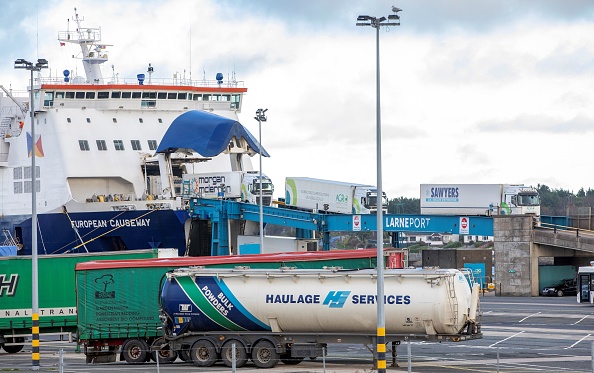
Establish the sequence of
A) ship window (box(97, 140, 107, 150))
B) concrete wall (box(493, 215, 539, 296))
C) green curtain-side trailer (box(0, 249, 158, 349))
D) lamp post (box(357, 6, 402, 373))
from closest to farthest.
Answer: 1. lamp post (box(357, 6, 402, 373))
2. green curtain-side trailer (box(0, 249, 158, 349))
3. concrete wall (box(493, 215, 539, 296))
4. ship window (box(97, 140, 107, 150))

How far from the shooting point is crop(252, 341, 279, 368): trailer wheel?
106 feet

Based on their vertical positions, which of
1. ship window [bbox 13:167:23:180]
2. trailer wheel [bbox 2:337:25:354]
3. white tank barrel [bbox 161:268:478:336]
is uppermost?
ship window [bbox 13:167:23:180]

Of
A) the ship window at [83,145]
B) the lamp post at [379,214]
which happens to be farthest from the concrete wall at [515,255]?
the lamp post at [379,214]

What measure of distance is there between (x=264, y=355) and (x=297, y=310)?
174cm

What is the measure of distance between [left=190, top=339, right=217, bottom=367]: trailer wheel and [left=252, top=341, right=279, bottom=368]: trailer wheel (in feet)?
4.51

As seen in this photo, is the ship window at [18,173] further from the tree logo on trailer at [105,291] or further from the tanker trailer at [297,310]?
the tanker trailer at [297,310]

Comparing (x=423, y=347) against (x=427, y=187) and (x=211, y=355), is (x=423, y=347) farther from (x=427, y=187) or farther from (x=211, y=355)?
(x=427, y=187)

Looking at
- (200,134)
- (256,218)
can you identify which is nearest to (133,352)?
(200,134)

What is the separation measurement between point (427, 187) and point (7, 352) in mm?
36266

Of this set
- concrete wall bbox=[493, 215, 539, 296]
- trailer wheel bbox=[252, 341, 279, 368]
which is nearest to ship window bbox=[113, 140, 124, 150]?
concrete wall bbox=[493, 215, 539, 296]

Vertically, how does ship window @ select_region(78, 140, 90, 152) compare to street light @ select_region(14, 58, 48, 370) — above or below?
above

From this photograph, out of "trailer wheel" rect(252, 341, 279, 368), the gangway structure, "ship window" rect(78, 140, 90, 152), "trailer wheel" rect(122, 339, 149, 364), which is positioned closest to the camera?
"trailer wheel" rect(252, 341, 279, 368)

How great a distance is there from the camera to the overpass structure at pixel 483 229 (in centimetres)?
6469

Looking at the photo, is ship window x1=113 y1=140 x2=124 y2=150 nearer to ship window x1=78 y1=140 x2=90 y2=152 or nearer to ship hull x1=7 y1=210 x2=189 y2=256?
ship window x1=78 y1=140 x2=90 y2=152
